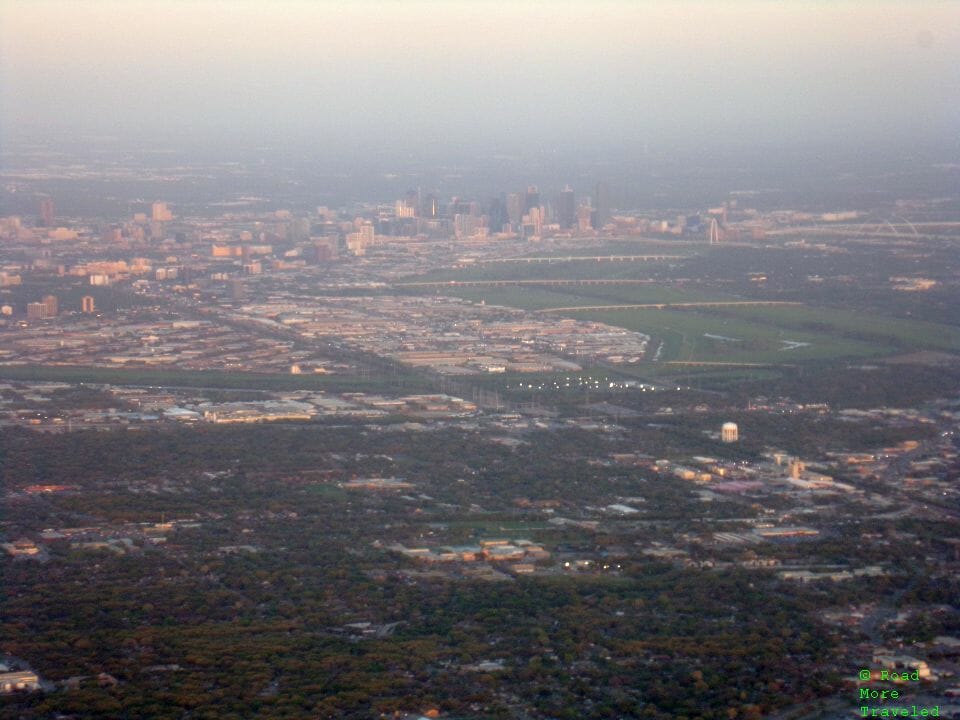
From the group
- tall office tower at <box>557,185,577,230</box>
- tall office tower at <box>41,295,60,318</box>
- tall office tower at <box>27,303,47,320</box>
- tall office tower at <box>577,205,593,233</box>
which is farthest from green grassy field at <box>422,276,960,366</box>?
tall office tower at <box>557,185,577,230</box>

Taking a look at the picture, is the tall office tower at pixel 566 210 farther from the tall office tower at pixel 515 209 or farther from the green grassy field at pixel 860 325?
the green grassy field at pixel 860 325

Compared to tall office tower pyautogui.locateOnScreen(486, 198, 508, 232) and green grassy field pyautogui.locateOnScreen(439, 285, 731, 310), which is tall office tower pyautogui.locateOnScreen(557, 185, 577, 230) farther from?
green grassy field pyautogui.locateOnScreen(439, 285, 731, 310)

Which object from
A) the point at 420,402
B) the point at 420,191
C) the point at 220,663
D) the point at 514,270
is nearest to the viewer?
the point at 220,663

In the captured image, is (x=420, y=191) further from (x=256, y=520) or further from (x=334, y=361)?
(x=256, y=520)

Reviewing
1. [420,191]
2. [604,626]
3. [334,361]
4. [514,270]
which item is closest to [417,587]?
[604,626]

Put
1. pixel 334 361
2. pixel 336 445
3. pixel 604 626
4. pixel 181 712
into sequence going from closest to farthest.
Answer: pixel 181 712 < pixel 604 626 < pixel 336 445 < pixel 334 361

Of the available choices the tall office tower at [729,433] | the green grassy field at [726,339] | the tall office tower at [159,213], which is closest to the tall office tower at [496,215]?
the tall office tower at [159,213]

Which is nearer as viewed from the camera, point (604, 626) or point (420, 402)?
point (604, 626)

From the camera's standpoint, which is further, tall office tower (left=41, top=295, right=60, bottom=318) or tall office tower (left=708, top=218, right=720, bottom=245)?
tall office tower (left=708, top=218, right=720, bottom=245)
